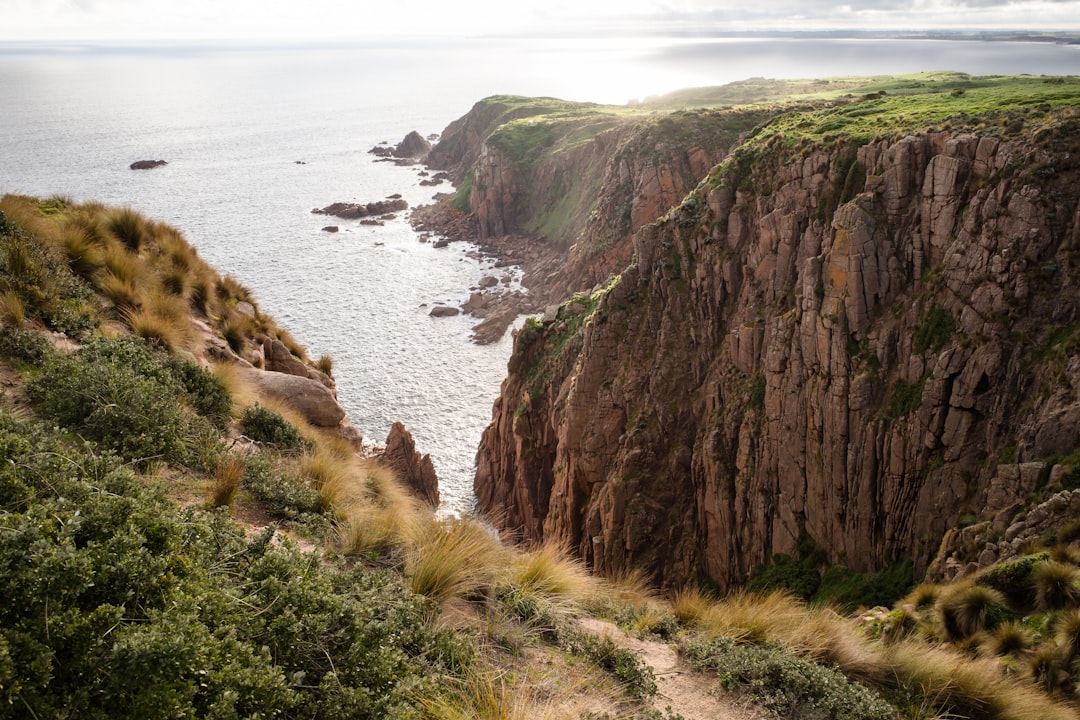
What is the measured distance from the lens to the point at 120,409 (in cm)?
881

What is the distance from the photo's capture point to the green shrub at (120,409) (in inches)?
336

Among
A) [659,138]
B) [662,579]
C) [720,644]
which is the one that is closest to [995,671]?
[720,644]

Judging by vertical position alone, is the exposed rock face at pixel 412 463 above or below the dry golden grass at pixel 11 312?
below

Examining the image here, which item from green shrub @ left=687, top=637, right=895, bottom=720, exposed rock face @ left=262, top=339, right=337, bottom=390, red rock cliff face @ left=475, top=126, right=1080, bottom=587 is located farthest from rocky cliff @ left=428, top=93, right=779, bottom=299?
green shrub @ left=687, top=637, right=895, bottom=720

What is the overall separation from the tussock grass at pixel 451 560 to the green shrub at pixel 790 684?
312cm

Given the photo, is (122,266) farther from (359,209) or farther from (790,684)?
(359,209)

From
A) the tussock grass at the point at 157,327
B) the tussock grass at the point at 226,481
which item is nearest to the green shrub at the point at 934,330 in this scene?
the tussock grass at the point at 226,481

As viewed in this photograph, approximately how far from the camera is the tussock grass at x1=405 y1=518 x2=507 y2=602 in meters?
7.87

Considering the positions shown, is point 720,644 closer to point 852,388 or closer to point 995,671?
point 995,671

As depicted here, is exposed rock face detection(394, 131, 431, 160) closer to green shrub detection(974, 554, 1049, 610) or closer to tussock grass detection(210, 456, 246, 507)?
tussock grass detection(210, 456, 246, 507)

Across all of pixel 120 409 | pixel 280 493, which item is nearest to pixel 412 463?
pixel 280 493

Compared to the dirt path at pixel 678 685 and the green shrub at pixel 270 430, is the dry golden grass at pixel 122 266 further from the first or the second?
the dirt path at pixel 678 685

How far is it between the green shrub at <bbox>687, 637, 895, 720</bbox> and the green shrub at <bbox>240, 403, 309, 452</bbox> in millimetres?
8666

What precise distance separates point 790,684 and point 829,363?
17.4 metres
